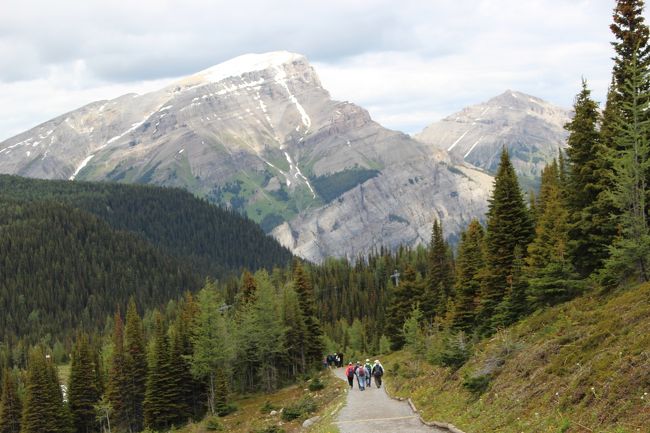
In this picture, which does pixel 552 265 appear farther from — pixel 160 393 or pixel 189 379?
pixel 160 393

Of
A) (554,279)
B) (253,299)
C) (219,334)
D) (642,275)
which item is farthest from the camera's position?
(253,299)

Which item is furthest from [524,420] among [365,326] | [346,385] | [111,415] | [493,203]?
[365,326]

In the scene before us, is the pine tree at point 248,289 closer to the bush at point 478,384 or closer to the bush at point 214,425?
the bush at point 214,425

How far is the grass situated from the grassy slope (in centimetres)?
774

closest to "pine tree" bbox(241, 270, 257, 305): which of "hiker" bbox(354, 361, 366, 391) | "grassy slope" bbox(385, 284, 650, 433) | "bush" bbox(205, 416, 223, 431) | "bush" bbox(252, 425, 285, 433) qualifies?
"bush" bbox(205, 416, 223, 431)

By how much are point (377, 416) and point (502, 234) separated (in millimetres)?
28163

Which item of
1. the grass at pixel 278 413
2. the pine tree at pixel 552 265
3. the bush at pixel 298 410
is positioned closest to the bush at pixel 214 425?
the grass at pixel 278 413

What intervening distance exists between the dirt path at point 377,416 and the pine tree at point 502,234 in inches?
Result: 648

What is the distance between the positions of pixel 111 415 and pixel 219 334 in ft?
92.8

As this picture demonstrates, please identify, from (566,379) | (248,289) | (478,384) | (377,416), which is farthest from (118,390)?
(566,379)

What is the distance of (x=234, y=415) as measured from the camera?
68938mm

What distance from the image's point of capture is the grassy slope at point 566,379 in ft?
64.5

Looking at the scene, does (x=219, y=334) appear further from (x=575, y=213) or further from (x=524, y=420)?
(x=524, y=420)

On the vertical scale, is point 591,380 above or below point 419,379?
above
